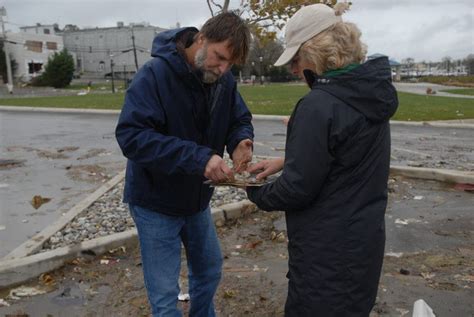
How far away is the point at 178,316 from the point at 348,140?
146cm

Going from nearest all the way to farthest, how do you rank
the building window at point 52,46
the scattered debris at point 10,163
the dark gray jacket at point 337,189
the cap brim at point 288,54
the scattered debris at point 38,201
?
the dark gray jacket at point 337,189
the cap brim at point 288,54
the scattered debris at point 38,201
the scattered debris at point 10,163
the building window at point 52,46

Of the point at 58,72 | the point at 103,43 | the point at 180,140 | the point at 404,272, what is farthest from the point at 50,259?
the point at 103,43

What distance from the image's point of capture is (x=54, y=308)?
12.5 ft

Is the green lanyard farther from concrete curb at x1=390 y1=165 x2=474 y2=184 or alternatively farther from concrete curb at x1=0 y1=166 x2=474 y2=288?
concrete curb at x1=390 y1=165 x2=474 y2=184

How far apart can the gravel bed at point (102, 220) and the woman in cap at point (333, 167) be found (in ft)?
11.0

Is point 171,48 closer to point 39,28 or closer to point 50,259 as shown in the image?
point 50,259

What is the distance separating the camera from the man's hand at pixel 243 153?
2.86 meters

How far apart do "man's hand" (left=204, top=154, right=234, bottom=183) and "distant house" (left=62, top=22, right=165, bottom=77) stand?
304 ft

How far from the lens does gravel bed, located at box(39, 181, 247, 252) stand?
5.12 metres

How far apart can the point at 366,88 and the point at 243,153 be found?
41.1 inches

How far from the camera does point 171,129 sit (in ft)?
8.53

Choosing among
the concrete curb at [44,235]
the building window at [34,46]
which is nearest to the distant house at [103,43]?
the building window at [34,46]

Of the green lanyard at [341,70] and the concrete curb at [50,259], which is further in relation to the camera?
the concrete curb at [50,259]

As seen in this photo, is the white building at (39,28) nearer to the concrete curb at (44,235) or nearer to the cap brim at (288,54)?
the concrete curb at (44,235)
